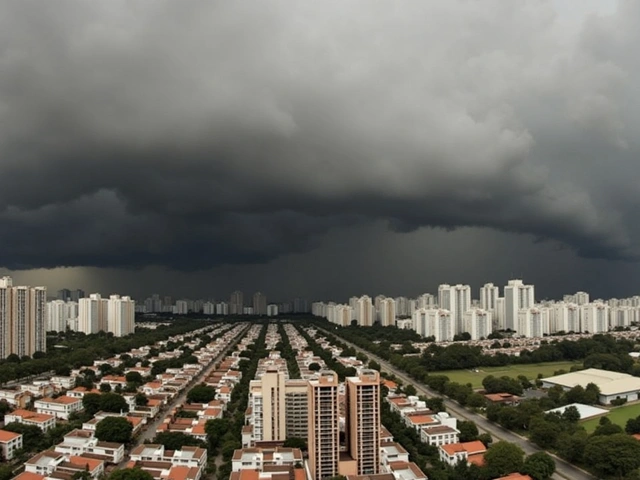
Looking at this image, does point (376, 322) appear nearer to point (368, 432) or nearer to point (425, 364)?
point (425, 364)

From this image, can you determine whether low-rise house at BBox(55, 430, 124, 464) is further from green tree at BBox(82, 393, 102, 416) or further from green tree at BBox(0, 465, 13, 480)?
green tree at BBox(82, 393, 102, 416)

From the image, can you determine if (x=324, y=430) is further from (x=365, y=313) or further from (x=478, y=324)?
(x=365, y=313)

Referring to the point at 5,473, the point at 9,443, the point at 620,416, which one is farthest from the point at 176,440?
the point at 620,416

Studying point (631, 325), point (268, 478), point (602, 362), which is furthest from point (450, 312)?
point (268, 478)

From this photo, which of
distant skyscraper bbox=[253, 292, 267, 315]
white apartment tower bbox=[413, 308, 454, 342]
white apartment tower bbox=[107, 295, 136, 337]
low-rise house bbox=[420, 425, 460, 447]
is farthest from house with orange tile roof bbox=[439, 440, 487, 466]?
distant skyscraper bbox=[253, 292, 267, 315]

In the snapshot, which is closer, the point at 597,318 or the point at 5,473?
the point at 5,473

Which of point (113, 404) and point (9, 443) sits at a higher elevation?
point (113, 404)

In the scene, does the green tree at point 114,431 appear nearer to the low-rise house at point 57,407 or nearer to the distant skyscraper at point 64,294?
the low-rise house at point 57,407
